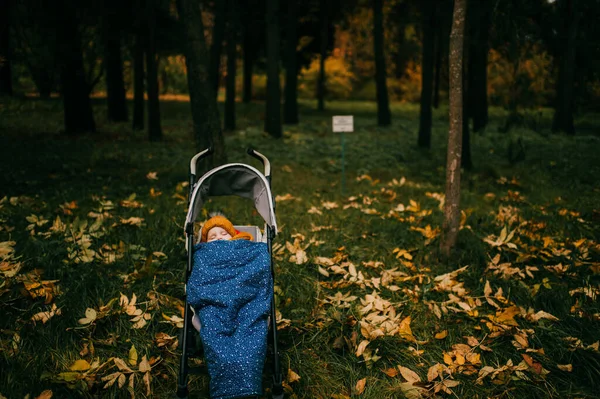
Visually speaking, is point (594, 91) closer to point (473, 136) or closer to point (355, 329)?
point (473, 136)

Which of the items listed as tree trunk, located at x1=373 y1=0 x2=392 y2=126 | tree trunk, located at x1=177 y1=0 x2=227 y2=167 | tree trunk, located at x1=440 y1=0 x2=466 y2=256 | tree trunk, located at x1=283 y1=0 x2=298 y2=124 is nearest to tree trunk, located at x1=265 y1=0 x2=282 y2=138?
tree trunk, located at x1=283 y1=0 x2=298 y2=124

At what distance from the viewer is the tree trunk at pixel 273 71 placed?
14344 mm

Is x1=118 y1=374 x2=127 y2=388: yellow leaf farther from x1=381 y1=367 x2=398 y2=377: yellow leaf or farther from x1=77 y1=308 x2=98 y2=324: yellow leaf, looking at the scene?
x1=381 y1=367 x2=398 y2=377: yellow leaf

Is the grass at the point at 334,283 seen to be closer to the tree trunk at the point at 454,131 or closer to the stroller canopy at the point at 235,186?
the tree trunk at the point at 454,131

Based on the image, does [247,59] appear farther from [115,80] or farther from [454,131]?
[454,131]

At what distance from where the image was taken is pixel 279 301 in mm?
3938

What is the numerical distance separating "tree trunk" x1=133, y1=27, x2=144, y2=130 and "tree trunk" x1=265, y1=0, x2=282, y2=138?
4170 mm

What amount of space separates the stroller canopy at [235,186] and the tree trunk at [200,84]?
3.81 metres

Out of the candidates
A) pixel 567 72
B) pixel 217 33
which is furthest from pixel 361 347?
pixel 567 72

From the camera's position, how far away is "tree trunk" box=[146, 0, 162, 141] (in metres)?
11.8

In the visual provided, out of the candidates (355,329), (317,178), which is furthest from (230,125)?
(355,329)

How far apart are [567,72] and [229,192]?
17632mm

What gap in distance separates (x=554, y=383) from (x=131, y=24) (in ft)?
48.1

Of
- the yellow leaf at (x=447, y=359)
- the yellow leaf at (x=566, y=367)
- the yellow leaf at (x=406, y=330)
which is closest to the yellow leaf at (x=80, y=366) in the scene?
the yellow leaf at (x=406, y=330)
